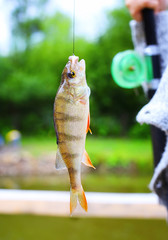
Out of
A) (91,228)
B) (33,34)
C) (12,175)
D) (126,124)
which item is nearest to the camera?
(91,228)

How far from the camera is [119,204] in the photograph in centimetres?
145

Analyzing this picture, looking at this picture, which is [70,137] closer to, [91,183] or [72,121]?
[72,121]

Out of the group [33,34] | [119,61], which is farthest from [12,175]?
[119,61]

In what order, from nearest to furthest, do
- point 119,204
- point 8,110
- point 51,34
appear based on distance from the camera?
point 119,204
point 51,34
point 8,110

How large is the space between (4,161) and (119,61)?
15.6 ft

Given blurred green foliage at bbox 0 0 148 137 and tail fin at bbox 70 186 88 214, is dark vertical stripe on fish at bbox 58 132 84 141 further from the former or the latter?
blurred green foliage at bbox 0 0 148 137

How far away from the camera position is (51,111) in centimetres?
489

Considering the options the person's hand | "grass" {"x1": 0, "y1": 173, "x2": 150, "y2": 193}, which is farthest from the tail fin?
"grass" {"x1": 0, "y1": 173, "x2": 150, "y2": 193}

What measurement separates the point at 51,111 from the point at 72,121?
14.6ft

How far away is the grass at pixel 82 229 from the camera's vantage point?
2023mm

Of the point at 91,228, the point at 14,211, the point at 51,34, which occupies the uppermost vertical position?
the point at 51,34

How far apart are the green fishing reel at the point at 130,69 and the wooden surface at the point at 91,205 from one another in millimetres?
725

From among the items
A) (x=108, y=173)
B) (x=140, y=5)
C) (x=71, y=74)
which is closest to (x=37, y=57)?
(x=108, y=173)

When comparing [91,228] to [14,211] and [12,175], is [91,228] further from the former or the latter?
[12,175]
